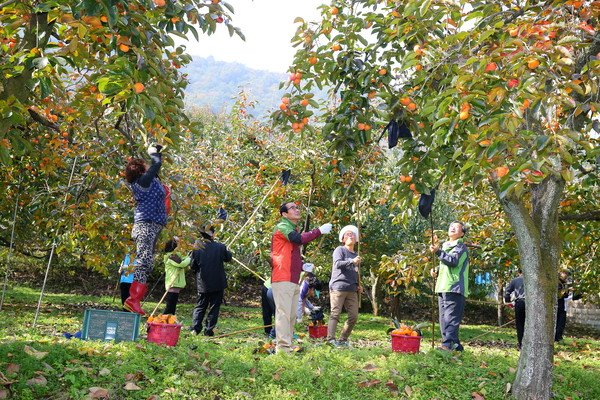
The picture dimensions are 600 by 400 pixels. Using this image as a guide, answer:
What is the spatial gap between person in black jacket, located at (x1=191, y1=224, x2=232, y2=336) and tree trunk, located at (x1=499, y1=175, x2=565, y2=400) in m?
3.82

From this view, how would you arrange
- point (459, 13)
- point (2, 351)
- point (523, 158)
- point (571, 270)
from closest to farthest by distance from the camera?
point (523, 158)
point (2, 351)
point (459, 13)
point (571, 270)

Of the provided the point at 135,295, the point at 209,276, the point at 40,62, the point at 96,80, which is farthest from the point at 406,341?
the point at 40,62

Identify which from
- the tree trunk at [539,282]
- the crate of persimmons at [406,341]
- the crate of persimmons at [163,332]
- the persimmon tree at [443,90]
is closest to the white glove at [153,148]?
the persimmon tree at [443,90]

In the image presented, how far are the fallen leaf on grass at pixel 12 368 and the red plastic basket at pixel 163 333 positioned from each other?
1.49 m

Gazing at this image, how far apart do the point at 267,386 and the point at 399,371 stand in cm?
131

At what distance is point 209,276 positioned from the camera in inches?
275

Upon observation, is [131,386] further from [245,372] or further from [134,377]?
[245,372]

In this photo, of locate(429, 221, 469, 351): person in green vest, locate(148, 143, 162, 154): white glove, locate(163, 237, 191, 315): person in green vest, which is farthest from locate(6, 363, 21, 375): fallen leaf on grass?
locate(429, 221, 469, 351): person in green vest

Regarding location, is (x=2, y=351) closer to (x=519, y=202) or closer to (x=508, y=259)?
(x=519, y=202)

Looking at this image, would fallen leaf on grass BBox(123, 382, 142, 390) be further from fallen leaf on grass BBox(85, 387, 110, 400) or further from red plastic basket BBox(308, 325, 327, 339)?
red plastic basket BBox(308, 325, 327, 339)

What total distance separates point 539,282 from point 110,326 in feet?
12.7

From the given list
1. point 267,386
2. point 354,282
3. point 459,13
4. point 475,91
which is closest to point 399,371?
point 267,386

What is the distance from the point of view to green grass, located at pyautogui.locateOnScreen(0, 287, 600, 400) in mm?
3807

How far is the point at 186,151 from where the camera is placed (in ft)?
49.3
